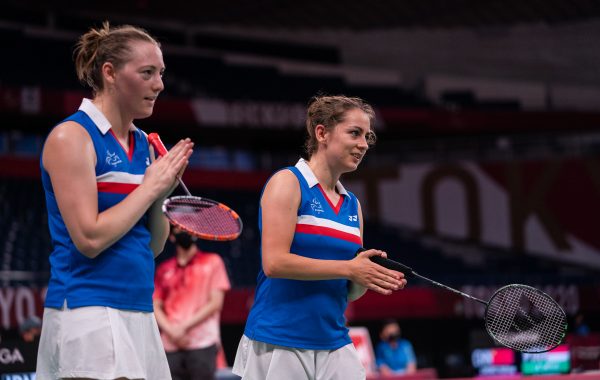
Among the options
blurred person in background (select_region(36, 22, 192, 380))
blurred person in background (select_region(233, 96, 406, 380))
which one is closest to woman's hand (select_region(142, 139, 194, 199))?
blurred person in background (select_region(36, 22, 192, 380))

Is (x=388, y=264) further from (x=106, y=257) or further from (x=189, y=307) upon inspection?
(x=189, y=307)

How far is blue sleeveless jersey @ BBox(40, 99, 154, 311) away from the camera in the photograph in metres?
2.82

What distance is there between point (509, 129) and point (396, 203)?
3.57m

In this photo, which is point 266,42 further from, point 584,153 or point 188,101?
point 584,153

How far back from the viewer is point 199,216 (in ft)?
10.8

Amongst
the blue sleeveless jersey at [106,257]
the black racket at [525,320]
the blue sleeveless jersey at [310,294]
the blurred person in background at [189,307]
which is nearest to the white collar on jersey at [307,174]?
the blue sleeveless jersey at [310,294]

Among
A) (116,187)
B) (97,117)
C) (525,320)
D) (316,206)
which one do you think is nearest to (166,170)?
(116,187)

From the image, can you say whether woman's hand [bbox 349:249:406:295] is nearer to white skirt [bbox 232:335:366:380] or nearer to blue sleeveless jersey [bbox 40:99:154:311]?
white skirt [bbox 232:335:366:380]

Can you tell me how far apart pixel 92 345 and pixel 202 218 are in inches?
26.6

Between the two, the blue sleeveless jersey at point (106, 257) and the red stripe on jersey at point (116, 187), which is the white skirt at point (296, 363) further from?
the red stripe on jersey at point (116, 187)

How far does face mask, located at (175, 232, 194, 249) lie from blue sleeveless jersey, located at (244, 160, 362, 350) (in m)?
3.03

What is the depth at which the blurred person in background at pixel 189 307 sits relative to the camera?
684 cm

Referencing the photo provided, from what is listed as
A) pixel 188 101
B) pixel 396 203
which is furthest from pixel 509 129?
pixel 188 101

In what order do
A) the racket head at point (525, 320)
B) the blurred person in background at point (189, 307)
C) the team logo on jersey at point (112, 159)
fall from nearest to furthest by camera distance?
the team logo on jersey at point (112, 159) < the racket head at point (525, 320) < the blurred person in background at point (189, 307)
